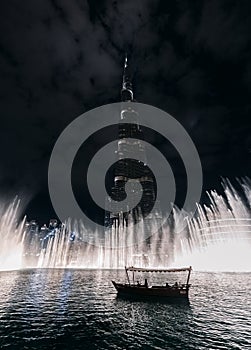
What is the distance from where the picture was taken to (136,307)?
149 ft

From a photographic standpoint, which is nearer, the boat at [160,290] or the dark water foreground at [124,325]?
the dark water foreground at [124,325]

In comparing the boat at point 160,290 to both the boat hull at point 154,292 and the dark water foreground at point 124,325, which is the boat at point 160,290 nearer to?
the boat hull at point 154,292

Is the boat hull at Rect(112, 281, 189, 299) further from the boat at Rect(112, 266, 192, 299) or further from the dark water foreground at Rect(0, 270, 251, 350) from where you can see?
the dark water foreground at Rect(0, 270, 251, 350)

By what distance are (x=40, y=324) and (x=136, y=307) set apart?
19.6 meters

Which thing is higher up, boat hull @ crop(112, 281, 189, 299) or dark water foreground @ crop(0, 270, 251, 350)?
boat hull @ crop(112, 281, 189, 299)

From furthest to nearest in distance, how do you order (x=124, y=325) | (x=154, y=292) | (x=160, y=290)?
1. (x=154, y=292)
2. (x=160, y=290)
3. (x=124, y=325)

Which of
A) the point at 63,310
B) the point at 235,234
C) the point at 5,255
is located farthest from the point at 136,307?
the point at 5,255

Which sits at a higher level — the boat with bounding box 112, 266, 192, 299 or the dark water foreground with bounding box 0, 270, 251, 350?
the boat with bounding box 112, 266, 192, 299

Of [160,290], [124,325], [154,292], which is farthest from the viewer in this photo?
[154,292]

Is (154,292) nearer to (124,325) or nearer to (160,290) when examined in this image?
(160,290)

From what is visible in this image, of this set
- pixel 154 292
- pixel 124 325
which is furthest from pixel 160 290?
pixel 124 325

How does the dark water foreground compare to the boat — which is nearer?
the dark water foreground

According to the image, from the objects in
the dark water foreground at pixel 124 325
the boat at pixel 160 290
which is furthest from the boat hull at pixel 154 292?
the dark water foreground at pixel 124 325

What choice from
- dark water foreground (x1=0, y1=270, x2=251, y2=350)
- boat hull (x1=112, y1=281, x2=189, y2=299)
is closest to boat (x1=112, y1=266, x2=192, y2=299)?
boat hull (x1=112, y1=281, x2=189, y2=299)
